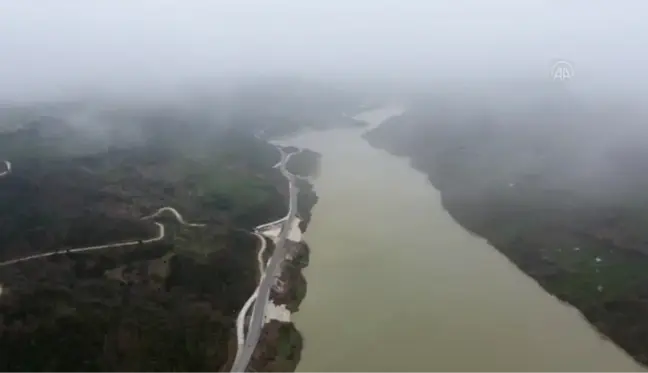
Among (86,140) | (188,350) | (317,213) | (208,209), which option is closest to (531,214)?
(317,213)

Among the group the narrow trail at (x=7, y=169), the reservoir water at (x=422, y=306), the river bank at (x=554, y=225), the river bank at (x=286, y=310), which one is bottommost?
the narrow trail at (x=7, y=169)

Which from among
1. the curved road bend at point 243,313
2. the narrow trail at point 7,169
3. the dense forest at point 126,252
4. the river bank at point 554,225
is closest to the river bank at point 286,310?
the curved road bend at point 243,313

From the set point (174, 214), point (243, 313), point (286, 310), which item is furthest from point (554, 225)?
point (174, 214)

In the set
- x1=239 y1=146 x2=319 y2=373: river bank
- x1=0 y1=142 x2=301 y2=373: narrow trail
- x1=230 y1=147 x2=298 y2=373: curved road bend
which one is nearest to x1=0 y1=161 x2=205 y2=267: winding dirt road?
x1=0 y1=142 x2=301 y2=373: narrow trail

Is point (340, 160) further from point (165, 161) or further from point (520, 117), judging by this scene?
point (520, 117)

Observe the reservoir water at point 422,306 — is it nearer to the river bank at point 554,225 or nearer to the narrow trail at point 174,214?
the river bank at point 554,225

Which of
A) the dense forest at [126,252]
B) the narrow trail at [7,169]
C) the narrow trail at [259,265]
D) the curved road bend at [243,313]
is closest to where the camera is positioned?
the dense forest at [126,252]

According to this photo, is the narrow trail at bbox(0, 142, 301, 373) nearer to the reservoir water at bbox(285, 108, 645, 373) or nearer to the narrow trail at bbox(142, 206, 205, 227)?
the narrow trail at bbox(142, 206, 205, 227)
